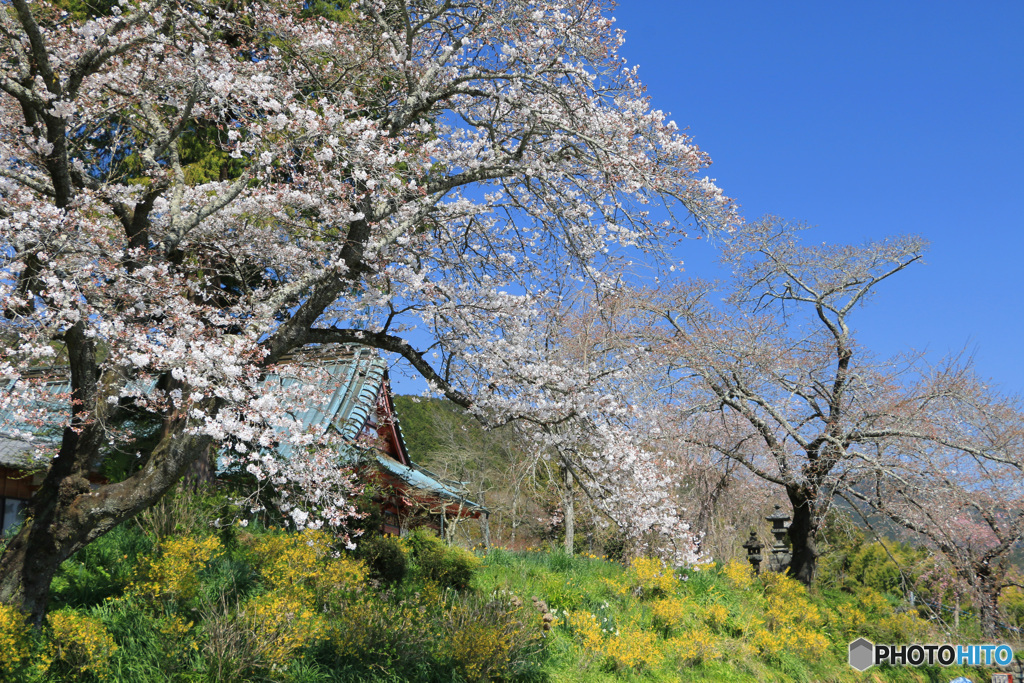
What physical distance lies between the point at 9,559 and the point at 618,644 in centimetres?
603

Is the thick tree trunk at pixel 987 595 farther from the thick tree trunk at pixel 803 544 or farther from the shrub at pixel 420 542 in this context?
the shrub at pixel 420 542

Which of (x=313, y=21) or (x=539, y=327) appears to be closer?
(x=539, y=327)

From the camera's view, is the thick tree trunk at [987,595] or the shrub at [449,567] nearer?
the shrub at [449,567]

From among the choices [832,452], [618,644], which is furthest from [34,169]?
[832,452]

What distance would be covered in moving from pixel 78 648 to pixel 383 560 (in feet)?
12.3

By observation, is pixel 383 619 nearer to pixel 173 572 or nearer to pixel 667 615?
pixel 173 572

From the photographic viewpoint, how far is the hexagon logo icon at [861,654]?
35.0 feet

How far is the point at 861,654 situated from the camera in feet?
35.8

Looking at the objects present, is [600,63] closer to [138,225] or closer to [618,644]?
[138,225]

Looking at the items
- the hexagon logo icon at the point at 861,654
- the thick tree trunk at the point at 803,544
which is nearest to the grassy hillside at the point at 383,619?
the hexagon logo icon at the point at 861,654

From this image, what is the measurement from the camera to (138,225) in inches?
232

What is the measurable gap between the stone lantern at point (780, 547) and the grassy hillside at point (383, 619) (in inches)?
143

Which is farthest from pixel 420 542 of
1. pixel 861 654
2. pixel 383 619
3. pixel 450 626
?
pixel 861 654

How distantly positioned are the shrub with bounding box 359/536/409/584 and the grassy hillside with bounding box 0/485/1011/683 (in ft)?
0.08
